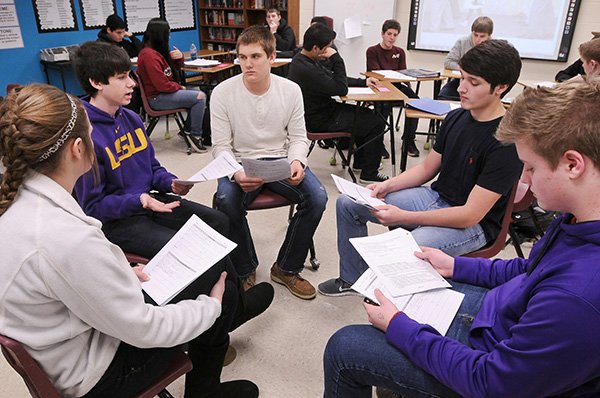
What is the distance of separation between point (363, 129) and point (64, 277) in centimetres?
286

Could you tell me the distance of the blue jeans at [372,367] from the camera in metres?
1.01

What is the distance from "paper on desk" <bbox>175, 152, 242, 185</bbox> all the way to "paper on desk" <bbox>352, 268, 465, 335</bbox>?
866 mm

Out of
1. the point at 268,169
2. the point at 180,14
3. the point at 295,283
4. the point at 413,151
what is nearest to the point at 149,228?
the point at 268,169

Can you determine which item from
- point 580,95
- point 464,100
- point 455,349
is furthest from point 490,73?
point 455,349

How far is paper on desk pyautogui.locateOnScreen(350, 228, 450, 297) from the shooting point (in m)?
1.26

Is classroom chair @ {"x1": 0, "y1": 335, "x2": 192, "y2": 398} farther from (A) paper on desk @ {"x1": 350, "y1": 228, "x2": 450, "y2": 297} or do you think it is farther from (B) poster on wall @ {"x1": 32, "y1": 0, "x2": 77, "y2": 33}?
(B) poster on wall @ {"x1": 32, "y1": 0, "x2": 77, "y2": 33}

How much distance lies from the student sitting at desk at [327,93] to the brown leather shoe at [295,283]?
4.58ft

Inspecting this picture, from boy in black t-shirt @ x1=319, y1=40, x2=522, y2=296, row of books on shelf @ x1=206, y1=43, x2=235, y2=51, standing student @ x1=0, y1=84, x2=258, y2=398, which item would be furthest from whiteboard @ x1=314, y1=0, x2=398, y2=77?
standing student @ x1=0, y1=84, x2=258, y2=398

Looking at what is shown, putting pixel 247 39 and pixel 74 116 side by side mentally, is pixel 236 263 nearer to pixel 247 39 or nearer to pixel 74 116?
pixel 247 39

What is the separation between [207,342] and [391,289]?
23.9 inches

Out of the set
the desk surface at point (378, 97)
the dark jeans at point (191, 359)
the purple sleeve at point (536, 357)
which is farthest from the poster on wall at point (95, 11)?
the purple sleeve at point (536, 357)

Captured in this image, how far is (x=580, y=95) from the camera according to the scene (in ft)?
2.68

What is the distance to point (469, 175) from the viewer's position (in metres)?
1.68

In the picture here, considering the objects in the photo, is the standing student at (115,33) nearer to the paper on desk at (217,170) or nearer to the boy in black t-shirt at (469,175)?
the paper on desk at (217,170)
